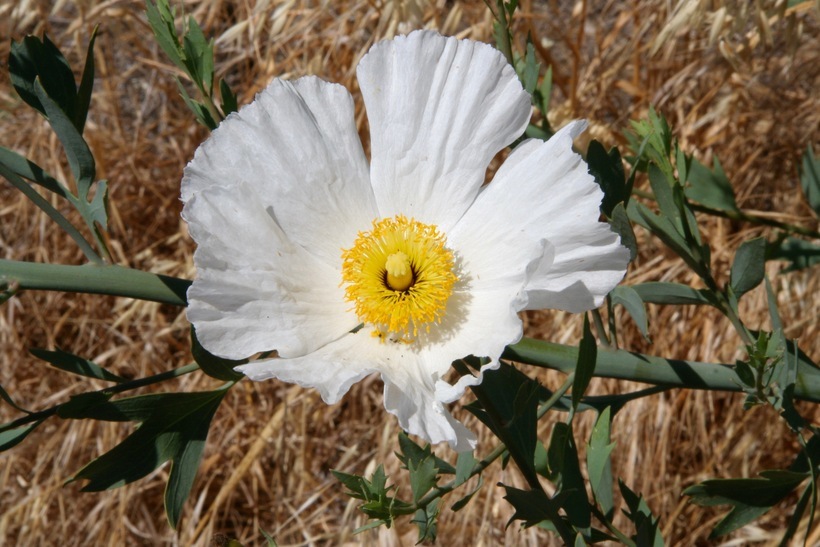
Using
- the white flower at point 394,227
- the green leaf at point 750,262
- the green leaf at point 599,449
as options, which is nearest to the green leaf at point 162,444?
the white flower at point 394,227

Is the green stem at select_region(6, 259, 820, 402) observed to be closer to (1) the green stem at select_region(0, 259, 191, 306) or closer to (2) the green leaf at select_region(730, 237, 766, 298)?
(1) the green stem at select_region(0, 259, 191, 306)

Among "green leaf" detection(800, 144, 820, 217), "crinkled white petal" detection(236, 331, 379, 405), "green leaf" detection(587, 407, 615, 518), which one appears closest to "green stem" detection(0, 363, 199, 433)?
"crinkled white petal" detection(236, 331, 379, 405)

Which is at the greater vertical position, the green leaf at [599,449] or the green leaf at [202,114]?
the green leaf at [202,114]

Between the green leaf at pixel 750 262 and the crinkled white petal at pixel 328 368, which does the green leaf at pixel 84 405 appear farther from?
the green leaf at pixel 750 262

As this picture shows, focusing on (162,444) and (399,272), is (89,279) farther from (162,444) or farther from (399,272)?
(399,272)

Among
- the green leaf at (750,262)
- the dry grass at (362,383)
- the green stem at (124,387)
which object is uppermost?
the dry grass at (362,383)

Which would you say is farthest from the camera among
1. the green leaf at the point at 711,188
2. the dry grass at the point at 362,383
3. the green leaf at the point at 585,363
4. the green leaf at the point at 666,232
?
the dry grass at the point at 362,383

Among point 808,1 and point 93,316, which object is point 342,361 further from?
point 93,316
